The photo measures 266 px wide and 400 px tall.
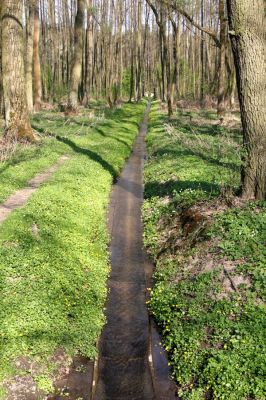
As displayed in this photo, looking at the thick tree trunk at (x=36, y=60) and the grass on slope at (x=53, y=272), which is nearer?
the grass on slope at (x=53, y=272)

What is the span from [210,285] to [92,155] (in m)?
11.1

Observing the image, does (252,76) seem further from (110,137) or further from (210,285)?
(110,137)

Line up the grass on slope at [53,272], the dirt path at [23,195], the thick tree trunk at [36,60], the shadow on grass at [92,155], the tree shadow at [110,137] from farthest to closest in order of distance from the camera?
the thick tree trunk at [36,60]
the tree shadow at [110,137]
the shadow on grass at [92,155]
the dirt path at [23,195]
the grass on slope at [53,272]

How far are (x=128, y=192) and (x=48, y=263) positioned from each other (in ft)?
24.6

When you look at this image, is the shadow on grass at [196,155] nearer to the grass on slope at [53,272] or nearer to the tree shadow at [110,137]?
the tree shadow at [110,137]

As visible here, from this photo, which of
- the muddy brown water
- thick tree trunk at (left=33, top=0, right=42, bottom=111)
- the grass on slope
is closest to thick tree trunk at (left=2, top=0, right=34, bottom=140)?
the grass on slope

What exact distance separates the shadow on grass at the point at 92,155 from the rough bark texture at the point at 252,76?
314 inches

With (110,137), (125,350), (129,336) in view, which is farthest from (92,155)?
(125,350)

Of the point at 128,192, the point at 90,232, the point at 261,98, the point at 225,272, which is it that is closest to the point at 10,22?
the point at 128,192

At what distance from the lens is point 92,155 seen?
1800 centimetres

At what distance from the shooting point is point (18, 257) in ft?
27.1

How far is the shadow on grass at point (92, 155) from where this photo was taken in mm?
17078

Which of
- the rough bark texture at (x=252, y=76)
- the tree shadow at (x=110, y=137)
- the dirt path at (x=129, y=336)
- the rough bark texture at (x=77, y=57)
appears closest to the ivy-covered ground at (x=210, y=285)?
the dirt path at (x=129, y=336)

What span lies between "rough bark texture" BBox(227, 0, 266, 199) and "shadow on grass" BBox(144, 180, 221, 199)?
69.8 inches
